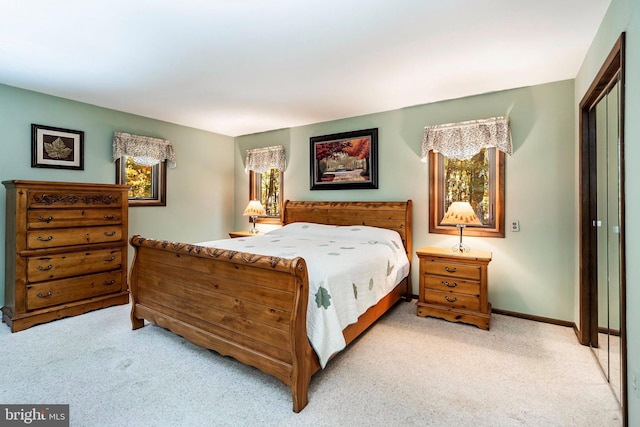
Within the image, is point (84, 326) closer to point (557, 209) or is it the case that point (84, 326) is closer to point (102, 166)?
point (102, 166)

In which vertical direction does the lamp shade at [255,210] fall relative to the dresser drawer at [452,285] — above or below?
above

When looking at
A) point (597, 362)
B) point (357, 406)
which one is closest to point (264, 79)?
point (357, 406)

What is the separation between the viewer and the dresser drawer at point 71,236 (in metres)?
2.96

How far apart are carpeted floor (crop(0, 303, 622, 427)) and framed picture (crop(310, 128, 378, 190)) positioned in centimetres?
208

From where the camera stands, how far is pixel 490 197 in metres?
3.37

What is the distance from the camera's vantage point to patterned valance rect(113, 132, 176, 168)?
3.93 metres

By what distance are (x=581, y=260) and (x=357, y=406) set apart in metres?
2.22

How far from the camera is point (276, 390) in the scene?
1955 millimetres

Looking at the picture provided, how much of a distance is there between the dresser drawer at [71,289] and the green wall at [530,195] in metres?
3.50

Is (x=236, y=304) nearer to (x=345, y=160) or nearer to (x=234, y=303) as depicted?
(x=234, y=303)

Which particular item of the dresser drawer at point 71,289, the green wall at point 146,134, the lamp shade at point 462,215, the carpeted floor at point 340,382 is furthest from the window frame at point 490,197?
the dresser drawer at point 71,289

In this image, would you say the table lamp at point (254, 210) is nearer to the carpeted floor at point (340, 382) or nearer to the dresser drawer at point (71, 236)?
the dresser drawer at point (71, 236)

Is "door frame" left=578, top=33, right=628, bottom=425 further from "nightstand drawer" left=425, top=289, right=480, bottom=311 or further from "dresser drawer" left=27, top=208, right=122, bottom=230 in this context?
"dresser drawer" left=27, top=208, right=122, bottom=230

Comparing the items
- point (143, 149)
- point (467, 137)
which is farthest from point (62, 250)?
point (467, 137)
